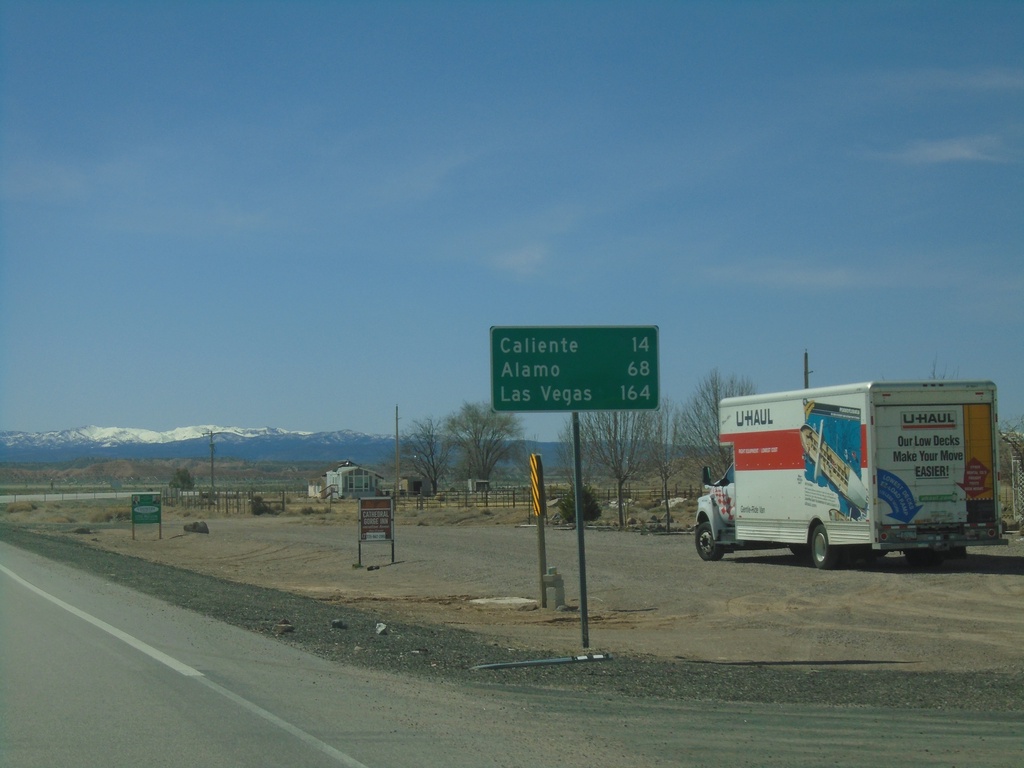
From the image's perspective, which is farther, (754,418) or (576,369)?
(754,418)

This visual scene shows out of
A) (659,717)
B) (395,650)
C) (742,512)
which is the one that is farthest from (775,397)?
(659,717)

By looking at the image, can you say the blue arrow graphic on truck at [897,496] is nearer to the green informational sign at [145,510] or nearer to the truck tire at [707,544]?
the truck tire at [707,544]

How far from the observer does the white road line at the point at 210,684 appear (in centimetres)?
722

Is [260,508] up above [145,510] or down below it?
below

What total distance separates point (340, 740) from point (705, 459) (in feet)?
141

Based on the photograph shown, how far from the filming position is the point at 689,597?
19.5 m

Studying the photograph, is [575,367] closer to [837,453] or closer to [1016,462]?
[837,453]

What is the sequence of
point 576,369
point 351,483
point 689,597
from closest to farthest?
point 576,369 → point 689,597 → point 351,483

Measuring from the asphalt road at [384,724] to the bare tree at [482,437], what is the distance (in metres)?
102

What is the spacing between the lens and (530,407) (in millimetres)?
12062

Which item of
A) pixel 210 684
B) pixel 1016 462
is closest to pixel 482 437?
pixel 1016 462

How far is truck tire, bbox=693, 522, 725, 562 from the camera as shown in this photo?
26.1 metres

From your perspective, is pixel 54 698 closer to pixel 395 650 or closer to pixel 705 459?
pixel 395 650

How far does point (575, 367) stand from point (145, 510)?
35.5 meters
